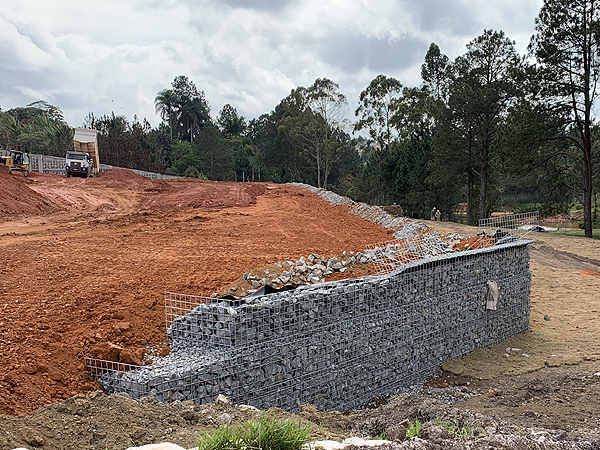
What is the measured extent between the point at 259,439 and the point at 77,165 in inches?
1042

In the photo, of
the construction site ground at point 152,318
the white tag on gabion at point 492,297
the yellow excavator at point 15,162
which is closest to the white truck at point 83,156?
the yellow excavator at point 15,162

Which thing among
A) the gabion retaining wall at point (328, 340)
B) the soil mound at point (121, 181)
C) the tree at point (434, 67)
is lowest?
the gabion retaining wall at point (328, 340)

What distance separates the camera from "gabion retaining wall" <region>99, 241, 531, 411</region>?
4957mm

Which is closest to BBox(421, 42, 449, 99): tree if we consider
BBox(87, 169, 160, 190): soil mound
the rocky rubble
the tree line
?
the tree line

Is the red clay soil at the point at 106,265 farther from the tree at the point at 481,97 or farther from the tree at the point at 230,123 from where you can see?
the tree at the point at 230,123

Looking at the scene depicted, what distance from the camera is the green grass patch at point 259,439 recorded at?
9.31ft

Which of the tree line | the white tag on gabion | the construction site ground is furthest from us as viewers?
the tree line

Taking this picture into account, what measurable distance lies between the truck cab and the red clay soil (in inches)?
344

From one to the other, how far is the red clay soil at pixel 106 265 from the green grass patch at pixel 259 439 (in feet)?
7.80

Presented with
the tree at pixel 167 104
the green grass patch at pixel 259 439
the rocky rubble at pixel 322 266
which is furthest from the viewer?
the tree at pixel 167 104

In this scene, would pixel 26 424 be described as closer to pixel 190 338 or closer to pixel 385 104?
pixel 190 338

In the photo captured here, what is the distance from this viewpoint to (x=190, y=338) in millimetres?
5445

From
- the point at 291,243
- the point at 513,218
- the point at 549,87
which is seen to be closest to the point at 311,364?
the point at 291,243

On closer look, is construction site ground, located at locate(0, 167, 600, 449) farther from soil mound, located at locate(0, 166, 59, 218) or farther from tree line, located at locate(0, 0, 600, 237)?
tree line, located at locate(0, 0, 600, 237)
